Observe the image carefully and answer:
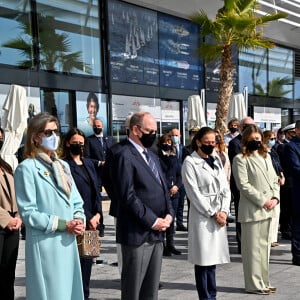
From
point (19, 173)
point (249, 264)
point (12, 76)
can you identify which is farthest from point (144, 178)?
point (12, 76)

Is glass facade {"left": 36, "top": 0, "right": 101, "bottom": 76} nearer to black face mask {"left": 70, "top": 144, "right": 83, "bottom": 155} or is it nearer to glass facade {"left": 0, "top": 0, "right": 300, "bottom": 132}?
glass facade {"left": 0, "top": 0, "right": 300, "bottom": 132}

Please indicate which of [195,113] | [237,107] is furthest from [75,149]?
[237,107]

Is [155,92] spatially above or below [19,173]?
above

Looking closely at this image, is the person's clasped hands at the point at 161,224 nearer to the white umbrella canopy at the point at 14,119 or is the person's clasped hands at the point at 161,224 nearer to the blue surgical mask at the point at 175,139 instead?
the blue surgical mask at the point at 175,139

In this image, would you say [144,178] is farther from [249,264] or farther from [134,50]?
[134,50]

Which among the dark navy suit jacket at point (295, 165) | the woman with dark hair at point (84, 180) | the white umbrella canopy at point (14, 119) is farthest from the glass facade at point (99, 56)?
the woman with dark hair at point (84, 180)

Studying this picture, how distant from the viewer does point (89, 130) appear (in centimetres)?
1631

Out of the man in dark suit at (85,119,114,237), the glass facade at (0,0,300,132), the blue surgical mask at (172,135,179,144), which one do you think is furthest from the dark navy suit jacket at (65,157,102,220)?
the glass facade at (0,0,300,132)

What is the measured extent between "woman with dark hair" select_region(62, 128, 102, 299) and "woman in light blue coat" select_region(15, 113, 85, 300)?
58.4 inches

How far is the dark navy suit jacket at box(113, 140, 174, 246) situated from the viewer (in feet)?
14.4

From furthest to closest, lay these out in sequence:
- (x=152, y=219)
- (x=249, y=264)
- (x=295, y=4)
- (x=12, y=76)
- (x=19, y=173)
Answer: (x=295, y=4)
(x=12, y=76)
(x=249, y=264)
(x=152, y=219)
(x=19, y=173)

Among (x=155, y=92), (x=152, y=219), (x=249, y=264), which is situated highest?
(x=155, y=92)

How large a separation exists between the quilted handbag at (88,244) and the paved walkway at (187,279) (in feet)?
5.24

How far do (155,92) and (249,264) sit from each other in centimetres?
1352
